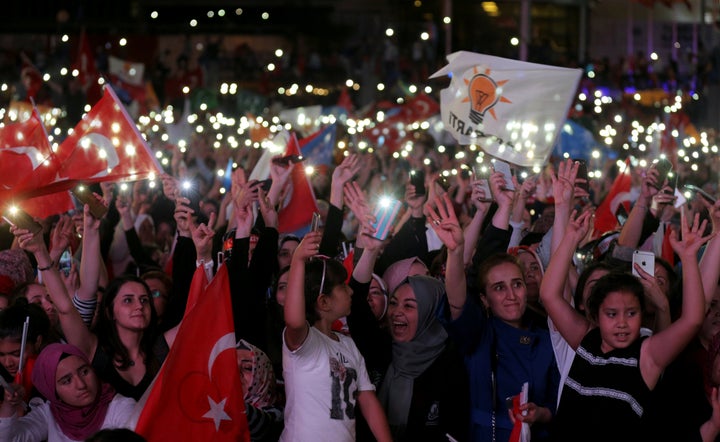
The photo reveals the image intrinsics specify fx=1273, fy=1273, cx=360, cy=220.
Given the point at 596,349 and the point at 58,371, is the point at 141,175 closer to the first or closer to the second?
the point at 58,371

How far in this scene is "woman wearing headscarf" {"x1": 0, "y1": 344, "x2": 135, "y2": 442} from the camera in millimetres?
5254

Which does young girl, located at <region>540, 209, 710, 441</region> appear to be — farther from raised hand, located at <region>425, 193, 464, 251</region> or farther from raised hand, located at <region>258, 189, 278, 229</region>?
raised hand, located at <region>258, 189, 278, 229</region>

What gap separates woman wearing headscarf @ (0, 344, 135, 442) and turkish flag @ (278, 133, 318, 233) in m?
3.51

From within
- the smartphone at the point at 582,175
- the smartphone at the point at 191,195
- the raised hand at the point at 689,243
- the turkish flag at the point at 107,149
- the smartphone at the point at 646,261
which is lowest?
the smartphone at the point at 646,261

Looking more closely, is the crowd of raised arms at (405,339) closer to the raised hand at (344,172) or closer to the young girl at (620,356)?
the young girl at (620,356)

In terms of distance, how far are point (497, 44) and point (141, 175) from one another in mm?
26598

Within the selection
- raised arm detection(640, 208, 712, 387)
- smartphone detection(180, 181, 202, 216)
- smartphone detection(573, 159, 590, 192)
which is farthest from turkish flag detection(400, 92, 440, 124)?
raised arm detection(640, 208, 712, 387)

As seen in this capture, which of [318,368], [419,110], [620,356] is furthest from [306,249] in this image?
[419,110]

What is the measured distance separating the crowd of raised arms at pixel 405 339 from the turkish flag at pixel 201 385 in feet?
0.36

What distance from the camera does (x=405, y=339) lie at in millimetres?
5703

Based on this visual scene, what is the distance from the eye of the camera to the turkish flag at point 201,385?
204 inches

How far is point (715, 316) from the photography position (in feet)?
19.7

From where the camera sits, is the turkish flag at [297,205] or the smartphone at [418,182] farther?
the turkish flag at [297,205]

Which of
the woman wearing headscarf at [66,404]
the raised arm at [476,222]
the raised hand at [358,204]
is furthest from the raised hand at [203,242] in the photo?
the raised arm at [476,222]
